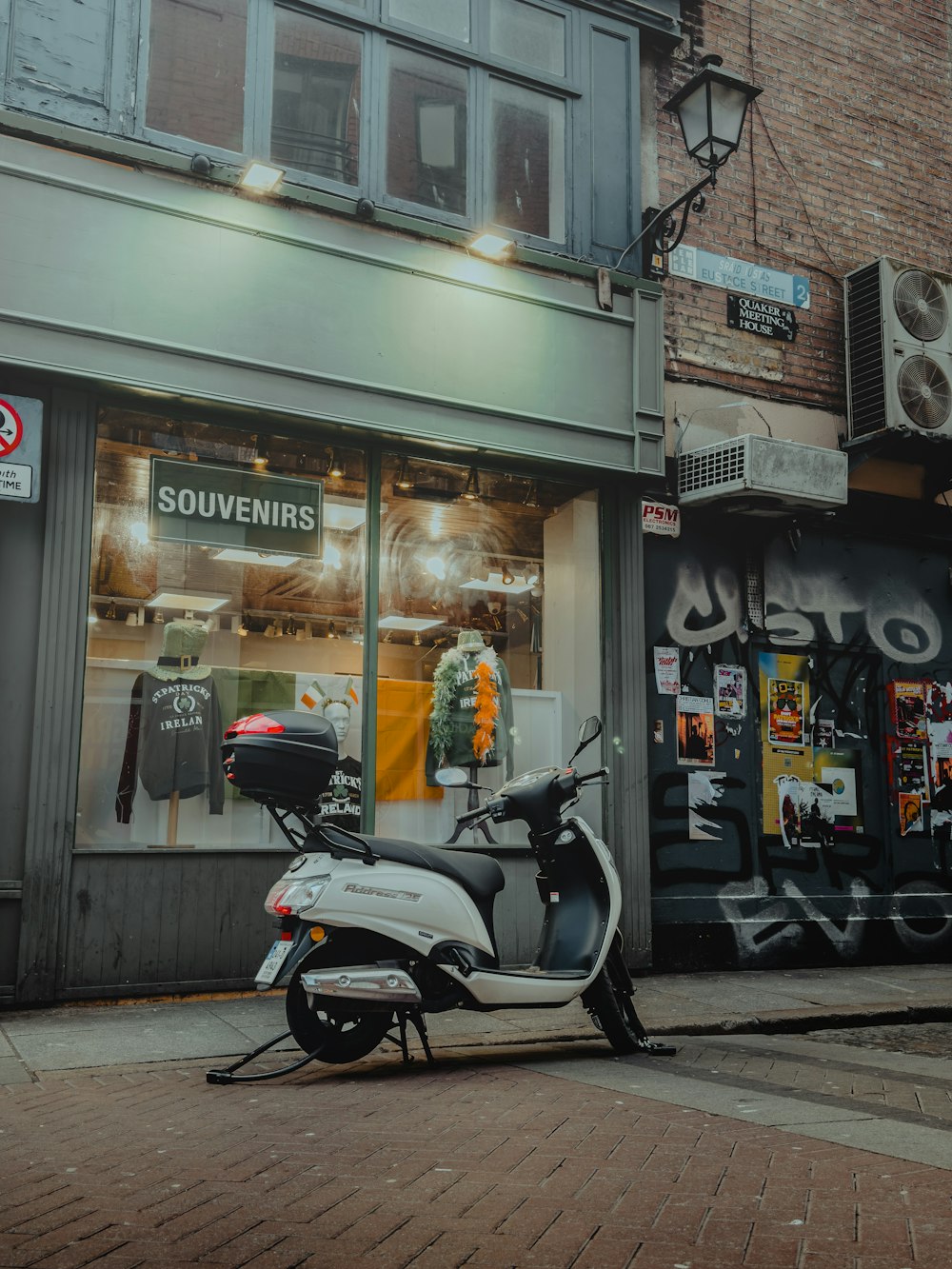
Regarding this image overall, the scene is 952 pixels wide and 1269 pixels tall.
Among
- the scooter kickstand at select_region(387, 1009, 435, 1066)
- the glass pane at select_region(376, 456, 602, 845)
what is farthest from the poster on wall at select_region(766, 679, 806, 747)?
the scooter kickstand at select_region(387, 1009, 435, 1066)

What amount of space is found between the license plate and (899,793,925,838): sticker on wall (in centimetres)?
661

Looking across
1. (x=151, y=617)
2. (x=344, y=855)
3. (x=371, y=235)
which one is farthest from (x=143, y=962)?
(x=371, y=235)

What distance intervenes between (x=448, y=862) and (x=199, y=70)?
5.58 meters

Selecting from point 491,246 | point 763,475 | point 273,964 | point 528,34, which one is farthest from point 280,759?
point 528,34

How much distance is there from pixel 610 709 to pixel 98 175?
4.94 meters

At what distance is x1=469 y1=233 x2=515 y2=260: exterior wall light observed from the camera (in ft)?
28.9

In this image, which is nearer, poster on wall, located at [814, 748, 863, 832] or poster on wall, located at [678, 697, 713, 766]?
poster on wall, located at [678, 697, 713, 766]

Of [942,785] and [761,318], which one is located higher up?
[761,318]

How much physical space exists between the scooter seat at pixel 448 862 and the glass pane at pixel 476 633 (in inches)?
104

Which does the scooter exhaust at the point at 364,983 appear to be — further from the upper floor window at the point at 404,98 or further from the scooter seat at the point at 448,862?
the upper floor window at the point at 404,98

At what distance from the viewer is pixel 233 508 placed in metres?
8.15

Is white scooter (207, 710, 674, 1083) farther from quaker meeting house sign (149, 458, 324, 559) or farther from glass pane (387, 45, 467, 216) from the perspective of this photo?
glass pane (387, 45, 467, 216)

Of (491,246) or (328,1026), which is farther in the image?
(491,246)

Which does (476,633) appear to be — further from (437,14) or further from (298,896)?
(437,14)
